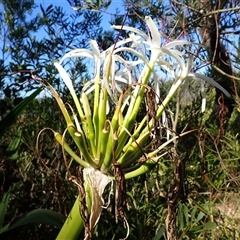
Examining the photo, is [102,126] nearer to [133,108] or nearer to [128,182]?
[133,108]

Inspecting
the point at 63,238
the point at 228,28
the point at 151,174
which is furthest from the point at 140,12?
the point at 63,238

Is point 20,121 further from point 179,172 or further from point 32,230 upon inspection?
point 179,172

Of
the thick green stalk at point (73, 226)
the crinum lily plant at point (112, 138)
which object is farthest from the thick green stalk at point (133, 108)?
the thick green stalk at point (73, 226)

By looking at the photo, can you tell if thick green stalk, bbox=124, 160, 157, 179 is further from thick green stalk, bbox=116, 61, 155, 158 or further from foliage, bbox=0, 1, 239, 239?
foliage, bbox=0, 1, 239, 239

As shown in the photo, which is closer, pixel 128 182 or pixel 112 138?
pixel 112 138

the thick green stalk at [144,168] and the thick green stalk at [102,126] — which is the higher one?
the thick green stalk at [102,126]

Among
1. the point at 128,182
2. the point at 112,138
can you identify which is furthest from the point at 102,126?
the point at 128,182

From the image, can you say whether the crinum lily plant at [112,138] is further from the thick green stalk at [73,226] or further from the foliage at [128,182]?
the foliage at [128,182]

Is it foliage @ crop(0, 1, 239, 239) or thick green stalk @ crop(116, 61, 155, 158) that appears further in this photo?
foliage @ crop(0, 1, 239, 239)

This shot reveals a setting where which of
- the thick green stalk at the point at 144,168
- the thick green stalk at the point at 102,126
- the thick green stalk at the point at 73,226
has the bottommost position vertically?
the thick green stalk at the point at 73,226

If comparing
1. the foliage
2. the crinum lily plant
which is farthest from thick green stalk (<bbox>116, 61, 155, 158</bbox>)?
the foliage

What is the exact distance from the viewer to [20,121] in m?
2.54

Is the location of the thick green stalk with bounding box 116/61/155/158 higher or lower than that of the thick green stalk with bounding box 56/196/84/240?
higher

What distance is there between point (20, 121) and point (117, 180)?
1.95 metres
